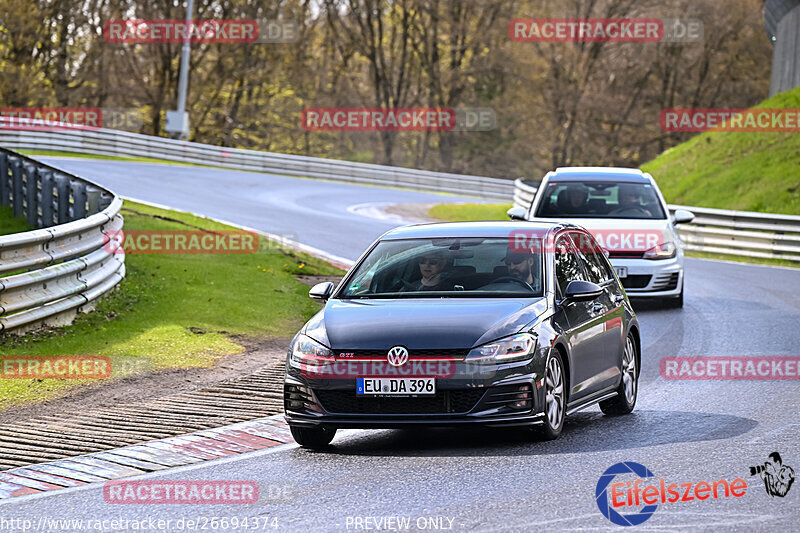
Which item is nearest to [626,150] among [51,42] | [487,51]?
[487,51]

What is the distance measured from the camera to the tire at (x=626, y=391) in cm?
994

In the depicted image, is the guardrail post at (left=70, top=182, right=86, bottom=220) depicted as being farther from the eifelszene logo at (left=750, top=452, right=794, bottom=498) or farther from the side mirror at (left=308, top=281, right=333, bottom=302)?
the eifelszene logo at (left=750, top=452, right=794, bottom=498)

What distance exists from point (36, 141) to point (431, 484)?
115 ft

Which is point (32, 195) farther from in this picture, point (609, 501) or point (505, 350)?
point (609, 501)

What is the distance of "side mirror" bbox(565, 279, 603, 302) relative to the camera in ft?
29.7

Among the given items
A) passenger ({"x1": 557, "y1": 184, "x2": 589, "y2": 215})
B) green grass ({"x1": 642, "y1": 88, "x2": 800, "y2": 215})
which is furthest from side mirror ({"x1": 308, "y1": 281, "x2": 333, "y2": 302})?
green grass ({"x1": 642, "y1": 88, "x2": 800, "y2": 215})

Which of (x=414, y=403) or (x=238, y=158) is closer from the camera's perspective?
(x=414, y=403)

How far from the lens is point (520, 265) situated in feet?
30.3

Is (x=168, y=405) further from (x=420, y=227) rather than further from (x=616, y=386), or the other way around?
(x=616, y=386)

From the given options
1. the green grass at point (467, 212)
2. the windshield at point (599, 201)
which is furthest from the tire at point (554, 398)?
the green grass at point (467, 212)

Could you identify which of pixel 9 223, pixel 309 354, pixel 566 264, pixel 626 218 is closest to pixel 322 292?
pixel 309 354

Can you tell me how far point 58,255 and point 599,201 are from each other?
26.6 ft

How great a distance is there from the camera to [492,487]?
23.3 ft

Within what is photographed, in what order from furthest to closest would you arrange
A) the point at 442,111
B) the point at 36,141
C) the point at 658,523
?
the point at 442,111, the point at 36,141, the point at 658,523
